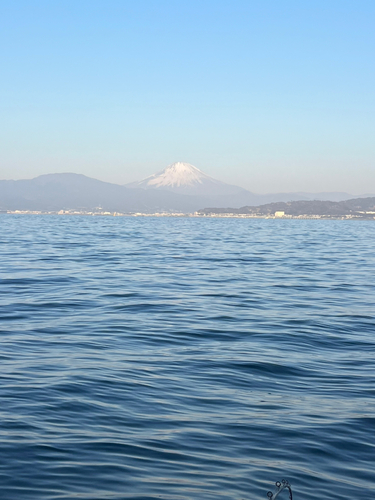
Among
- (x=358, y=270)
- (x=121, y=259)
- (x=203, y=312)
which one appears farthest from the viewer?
(x=121, y=259)

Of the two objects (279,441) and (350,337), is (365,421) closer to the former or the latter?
(279,441)

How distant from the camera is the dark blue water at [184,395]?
233 inches

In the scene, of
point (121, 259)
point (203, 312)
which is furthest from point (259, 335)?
point (121, 259)

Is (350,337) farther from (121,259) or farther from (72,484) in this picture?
(121,259)

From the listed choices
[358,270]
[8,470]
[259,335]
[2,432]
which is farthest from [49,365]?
[358,270]

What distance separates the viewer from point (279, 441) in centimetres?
692

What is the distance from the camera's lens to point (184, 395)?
860cm

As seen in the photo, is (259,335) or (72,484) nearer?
(72,484)

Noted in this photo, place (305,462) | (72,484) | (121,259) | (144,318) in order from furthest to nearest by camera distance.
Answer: (121,259) → (144,318) → (305,462) → (72,484)

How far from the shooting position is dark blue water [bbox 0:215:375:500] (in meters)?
5.93

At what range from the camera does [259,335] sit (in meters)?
13.3

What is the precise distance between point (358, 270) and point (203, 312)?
1510 centimetres

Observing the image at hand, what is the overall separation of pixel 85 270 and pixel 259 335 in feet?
47.5

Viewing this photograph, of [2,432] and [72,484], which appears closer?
[72,484]
